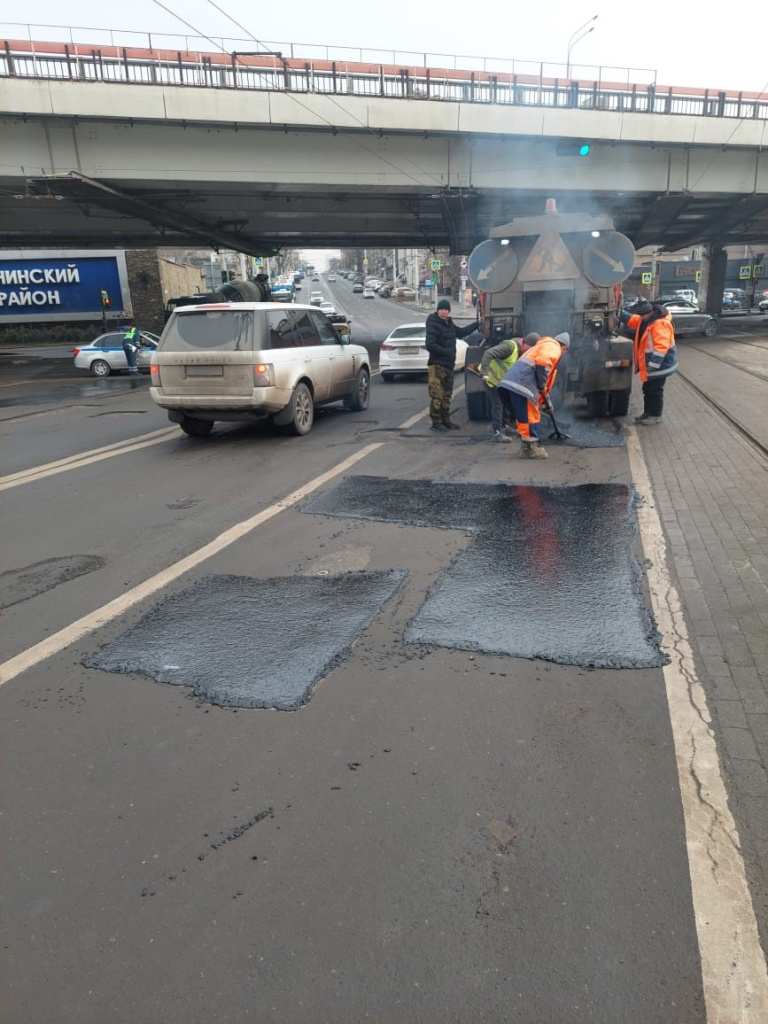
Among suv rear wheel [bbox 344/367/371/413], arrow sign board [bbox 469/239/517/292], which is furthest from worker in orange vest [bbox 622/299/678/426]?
suv rear wheel [bbox 344/367/371/413]

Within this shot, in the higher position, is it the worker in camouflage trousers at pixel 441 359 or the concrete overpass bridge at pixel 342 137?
the concrete overpass bridge at pixel 342 137

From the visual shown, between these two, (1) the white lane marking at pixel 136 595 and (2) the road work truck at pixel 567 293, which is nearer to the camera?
(1) the white lane marking at pixel 136 595

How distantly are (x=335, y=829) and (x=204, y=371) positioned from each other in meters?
7.81

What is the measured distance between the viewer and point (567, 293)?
1105 centimetres

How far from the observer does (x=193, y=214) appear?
29.6 metres

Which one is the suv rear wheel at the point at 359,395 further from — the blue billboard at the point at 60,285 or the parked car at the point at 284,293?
the parked car at the point at 284,293

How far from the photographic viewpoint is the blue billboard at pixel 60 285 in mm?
40062

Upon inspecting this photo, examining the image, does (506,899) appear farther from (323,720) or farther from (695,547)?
(695,547)

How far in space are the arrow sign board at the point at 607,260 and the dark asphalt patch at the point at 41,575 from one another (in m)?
8.54

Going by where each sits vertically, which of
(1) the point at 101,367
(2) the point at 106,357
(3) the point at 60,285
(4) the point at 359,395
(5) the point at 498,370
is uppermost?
(3) the point at 60,285

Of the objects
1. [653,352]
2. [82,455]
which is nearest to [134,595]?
→ [82,455]

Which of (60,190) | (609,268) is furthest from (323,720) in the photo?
(60,190)

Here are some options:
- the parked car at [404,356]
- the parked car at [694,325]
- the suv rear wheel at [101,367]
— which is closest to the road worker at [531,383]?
the parked car at [404,356]

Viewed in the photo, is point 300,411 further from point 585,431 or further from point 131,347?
point 131,347
